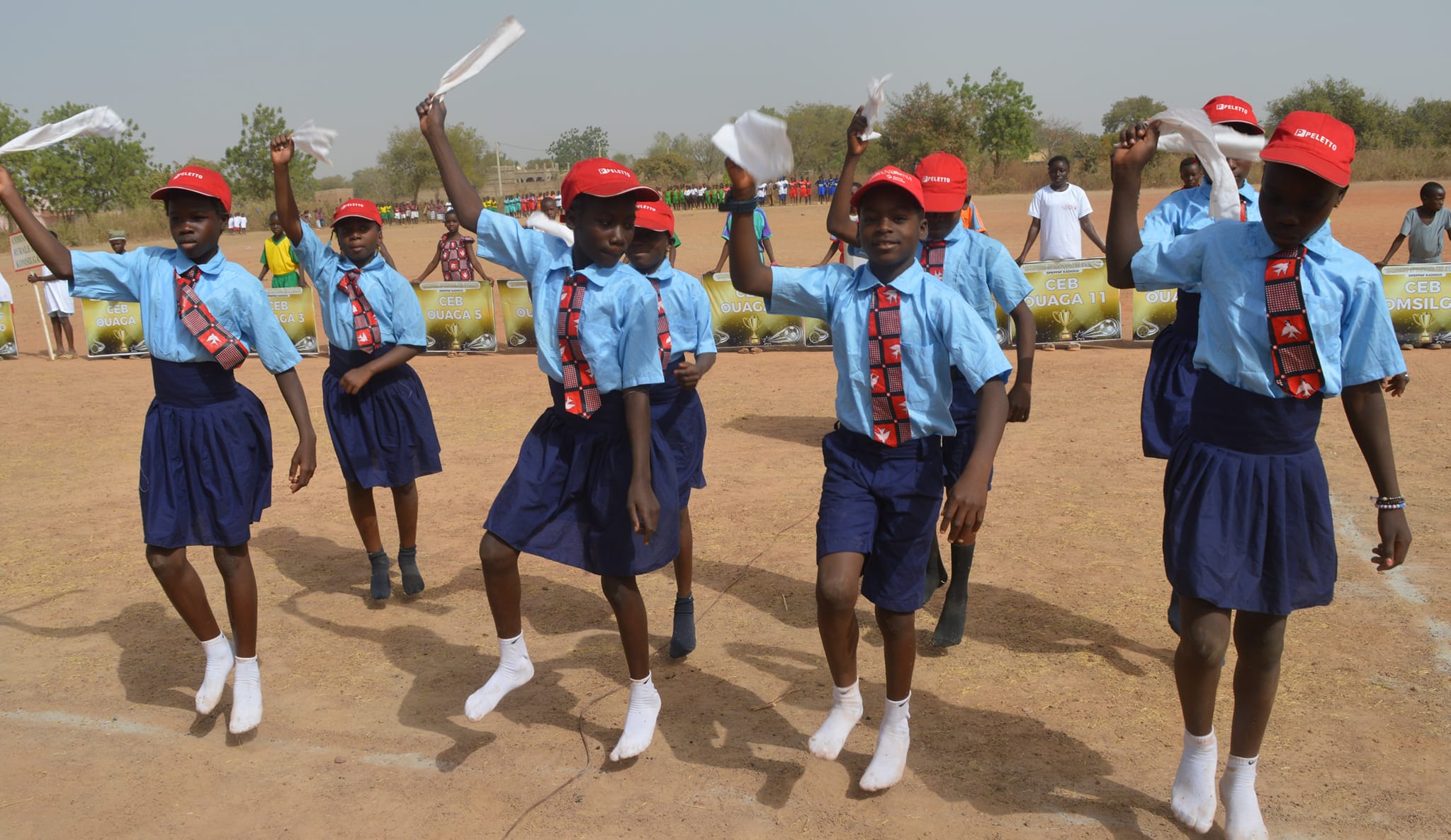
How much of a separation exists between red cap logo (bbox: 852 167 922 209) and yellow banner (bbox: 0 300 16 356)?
17085 millimetres

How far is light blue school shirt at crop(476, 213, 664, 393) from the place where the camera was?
3986mm

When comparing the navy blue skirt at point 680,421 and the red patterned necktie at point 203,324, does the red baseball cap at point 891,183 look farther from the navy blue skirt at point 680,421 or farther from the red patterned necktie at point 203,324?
the red patterned necktie at point 203,324

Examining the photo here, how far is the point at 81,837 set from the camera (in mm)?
3900

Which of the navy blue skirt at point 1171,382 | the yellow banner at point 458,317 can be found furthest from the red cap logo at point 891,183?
the yellow banner at point 458,317

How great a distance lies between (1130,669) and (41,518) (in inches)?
297

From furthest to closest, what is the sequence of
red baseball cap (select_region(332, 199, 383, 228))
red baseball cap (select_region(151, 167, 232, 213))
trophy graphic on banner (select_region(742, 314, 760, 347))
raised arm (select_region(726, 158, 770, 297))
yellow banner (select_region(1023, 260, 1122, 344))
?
trophy graphic on banner (select_region(742, 314, 760, 347)) → yellow banner (select_region(1023, 260, 1122, 344)) → red baseball cap (select_region(332, 199, 383, 228)) → red baseball cap (select_region(151, 167, 232, 213)) → raised arm (select_region(726, 158, 770, 297))

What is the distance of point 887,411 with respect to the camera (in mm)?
3811

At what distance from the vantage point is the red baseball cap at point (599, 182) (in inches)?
154

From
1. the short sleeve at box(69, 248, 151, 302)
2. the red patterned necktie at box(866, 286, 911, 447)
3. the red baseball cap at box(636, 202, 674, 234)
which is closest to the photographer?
the red patterned necktie at box(866, 286, 911, 447)

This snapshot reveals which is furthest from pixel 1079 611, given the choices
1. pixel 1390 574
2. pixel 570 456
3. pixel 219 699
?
pixel 219 699

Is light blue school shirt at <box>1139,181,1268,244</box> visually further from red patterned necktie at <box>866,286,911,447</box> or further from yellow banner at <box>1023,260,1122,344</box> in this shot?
yellow banner at <box>1023,260,1122,344</box>

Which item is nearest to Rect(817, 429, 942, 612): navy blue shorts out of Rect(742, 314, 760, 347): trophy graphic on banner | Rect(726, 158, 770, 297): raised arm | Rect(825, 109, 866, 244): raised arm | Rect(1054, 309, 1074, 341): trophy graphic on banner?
Rect(726, 158, 770, 297): raised arm

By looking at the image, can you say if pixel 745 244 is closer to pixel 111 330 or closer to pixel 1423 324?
pixel 1423 324

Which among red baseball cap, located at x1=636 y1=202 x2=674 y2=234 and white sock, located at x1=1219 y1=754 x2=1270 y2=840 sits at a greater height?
red baseball cap, located at x1=636 y1=202 x2=674 y2=234
